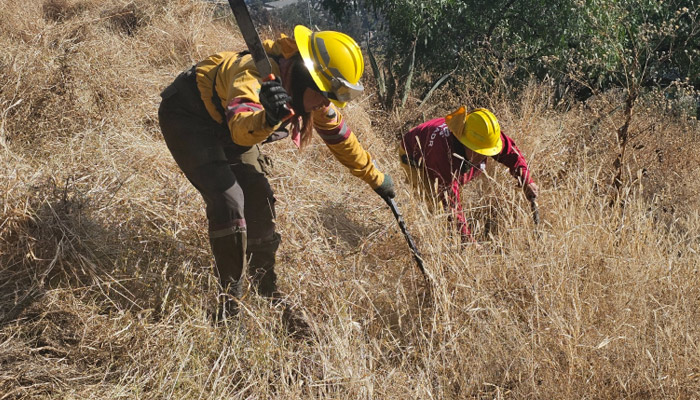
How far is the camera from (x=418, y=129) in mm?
4031

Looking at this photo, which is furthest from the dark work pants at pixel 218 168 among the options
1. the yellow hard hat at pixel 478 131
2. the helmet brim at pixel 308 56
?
the yellow hard hat at pixel 478 131

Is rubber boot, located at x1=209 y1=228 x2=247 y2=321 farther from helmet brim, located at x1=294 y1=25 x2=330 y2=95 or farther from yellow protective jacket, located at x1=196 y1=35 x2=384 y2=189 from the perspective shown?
helmet brim, located at x1=294 y1=25 x2=330 y2=95

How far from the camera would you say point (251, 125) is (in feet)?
6.75

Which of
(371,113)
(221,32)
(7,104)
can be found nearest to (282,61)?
(7,104)

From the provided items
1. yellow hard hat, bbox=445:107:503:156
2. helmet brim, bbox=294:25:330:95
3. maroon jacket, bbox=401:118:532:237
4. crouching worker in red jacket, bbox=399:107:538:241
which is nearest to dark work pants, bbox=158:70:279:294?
helmet brim, bbox=294:25:330:95

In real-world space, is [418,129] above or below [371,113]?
above

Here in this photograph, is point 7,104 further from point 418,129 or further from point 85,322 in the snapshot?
point 418,129

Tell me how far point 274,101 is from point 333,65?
1.34ft

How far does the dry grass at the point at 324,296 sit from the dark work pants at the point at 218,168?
382 millimetres

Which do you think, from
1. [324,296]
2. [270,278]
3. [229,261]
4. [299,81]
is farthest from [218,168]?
[324,296]

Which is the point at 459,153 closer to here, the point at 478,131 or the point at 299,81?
the point at 478,131

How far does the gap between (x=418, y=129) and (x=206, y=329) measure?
2.12 meters

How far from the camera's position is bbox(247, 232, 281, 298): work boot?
284 centimetres

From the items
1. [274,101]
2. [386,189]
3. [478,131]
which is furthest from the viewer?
[478,131]
